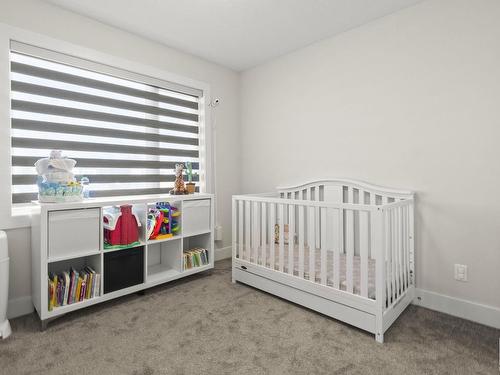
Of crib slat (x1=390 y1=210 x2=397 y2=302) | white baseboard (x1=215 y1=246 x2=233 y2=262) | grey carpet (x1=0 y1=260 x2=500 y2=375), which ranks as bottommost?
grey carpet (x1=0 y1=260 x2=500 y2=375)

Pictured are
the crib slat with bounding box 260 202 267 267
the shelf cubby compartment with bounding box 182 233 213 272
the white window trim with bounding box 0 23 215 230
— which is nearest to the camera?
the white window trim with bounding box 0 23 215 230

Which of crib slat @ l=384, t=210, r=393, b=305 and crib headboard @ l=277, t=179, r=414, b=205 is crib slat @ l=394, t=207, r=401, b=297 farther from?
Result: crib headboard @ l=277, t=179, r=414, b=205

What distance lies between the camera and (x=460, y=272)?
200cm

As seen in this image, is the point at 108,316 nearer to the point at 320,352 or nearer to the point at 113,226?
the point at 113,226

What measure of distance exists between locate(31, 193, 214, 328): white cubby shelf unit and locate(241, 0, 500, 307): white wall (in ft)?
4.05

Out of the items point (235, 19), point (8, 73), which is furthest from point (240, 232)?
point (8, 73)

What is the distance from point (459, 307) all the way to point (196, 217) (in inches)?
86.0

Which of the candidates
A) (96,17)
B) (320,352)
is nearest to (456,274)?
(320,352)

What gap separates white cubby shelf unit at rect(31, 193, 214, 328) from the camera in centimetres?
183

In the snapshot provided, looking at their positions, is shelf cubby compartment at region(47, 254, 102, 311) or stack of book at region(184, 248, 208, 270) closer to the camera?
shelf cubby compartment at region(47, 254, 102, 311)

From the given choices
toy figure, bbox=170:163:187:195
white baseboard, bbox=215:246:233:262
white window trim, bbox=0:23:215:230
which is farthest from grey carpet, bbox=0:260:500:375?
white baseboard, bbox=215:246:233:262

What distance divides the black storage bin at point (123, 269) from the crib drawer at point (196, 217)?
1.47ft

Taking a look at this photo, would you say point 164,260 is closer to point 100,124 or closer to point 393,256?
point 100,124

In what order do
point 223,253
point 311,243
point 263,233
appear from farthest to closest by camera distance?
point 223,253 → point 263,233 → point 311,243
